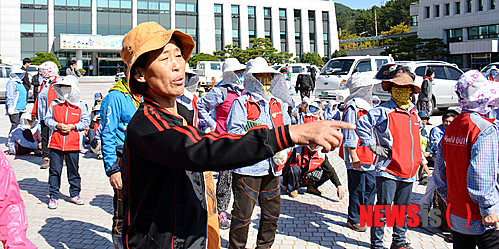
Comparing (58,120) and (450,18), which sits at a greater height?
(450,18)

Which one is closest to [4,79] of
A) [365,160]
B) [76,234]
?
[76,234]

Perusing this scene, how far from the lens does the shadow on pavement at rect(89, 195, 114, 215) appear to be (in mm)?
6875

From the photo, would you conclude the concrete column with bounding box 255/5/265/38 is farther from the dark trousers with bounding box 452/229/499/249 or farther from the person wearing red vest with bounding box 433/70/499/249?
the dark trousers with bounding box 452/229/499/249

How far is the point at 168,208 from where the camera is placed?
6.74 feet

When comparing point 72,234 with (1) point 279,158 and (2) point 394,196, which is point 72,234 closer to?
(1) point 279,158

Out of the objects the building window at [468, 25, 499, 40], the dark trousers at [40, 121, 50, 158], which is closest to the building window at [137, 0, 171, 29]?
the building window at [468, 25, 499, 40]

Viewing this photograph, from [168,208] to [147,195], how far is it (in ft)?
0.38

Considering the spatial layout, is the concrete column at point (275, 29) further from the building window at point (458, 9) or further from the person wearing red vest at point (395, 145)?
the person wearing red vest at point (395, 145)

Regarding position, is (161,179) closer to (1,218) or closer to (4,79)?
(1,218)

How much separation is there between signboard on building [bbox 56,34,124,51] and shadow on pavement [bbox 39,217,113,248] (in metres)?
49.6

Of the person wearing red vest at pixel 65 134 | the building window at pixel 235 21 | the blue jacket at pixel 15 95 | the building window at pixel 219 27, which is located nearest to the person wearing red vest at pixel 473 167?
the person wearing red vest at pixel 65 134

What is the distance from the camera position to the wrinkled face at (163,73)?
7.03 feet

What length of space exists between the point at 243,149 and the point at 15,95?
11308 mm

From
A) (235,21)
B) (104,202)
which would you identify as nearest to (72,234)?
(104,202)
